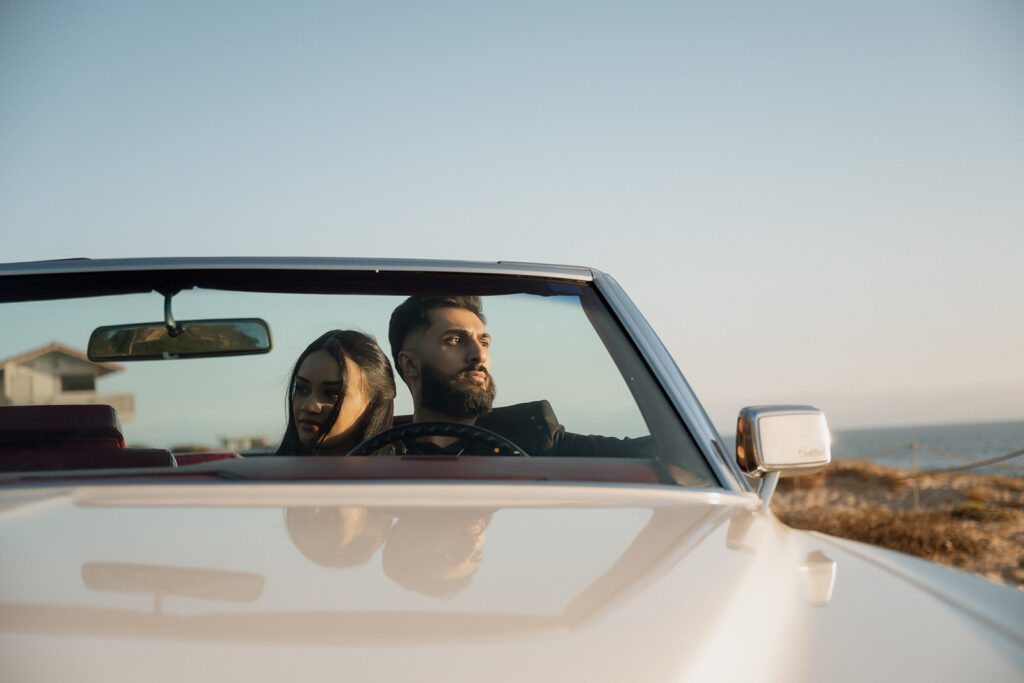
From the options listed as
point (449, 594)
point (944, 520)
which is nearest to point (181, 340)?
point (449, 594)

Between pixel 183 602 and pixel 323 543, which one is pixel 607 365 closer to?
pixel 323 543

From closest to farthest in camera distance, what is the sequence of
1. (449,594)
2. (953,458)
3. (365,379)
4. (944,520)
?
(449,594) → (365,379) → (953,458) → (944,520)

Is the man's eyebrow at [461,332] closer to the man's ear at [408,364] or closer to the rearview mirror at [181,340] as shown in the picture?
the man's ear at [408,364]

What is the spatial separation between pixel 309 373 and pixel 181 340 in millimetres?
360

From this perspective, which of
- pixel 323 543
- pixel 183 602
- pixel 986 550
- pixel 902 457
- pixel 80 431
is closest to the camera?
pixel 183 602

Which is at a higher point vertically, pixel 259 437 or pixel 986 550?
pixel 259 437

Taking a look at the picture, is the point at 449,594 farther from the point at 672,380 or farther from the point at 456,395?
the point at 456,395

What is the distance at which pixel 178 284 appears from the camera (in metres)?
2.25

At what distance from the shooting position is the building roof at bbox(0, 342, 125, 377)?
2.34 m

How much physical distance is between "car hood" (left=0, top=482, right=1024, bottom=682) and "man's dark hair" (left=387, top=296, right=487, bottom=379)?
693 millimetres

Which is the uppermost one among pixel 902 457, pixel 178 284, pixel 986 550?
pixel 178 284

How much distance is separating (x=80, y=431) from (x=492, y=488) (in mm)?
1361

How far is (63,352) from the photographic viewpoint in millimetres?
2506

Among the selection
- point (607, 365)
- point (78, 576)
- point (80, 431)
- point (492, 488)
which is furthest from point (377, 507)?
point (80, 431)
